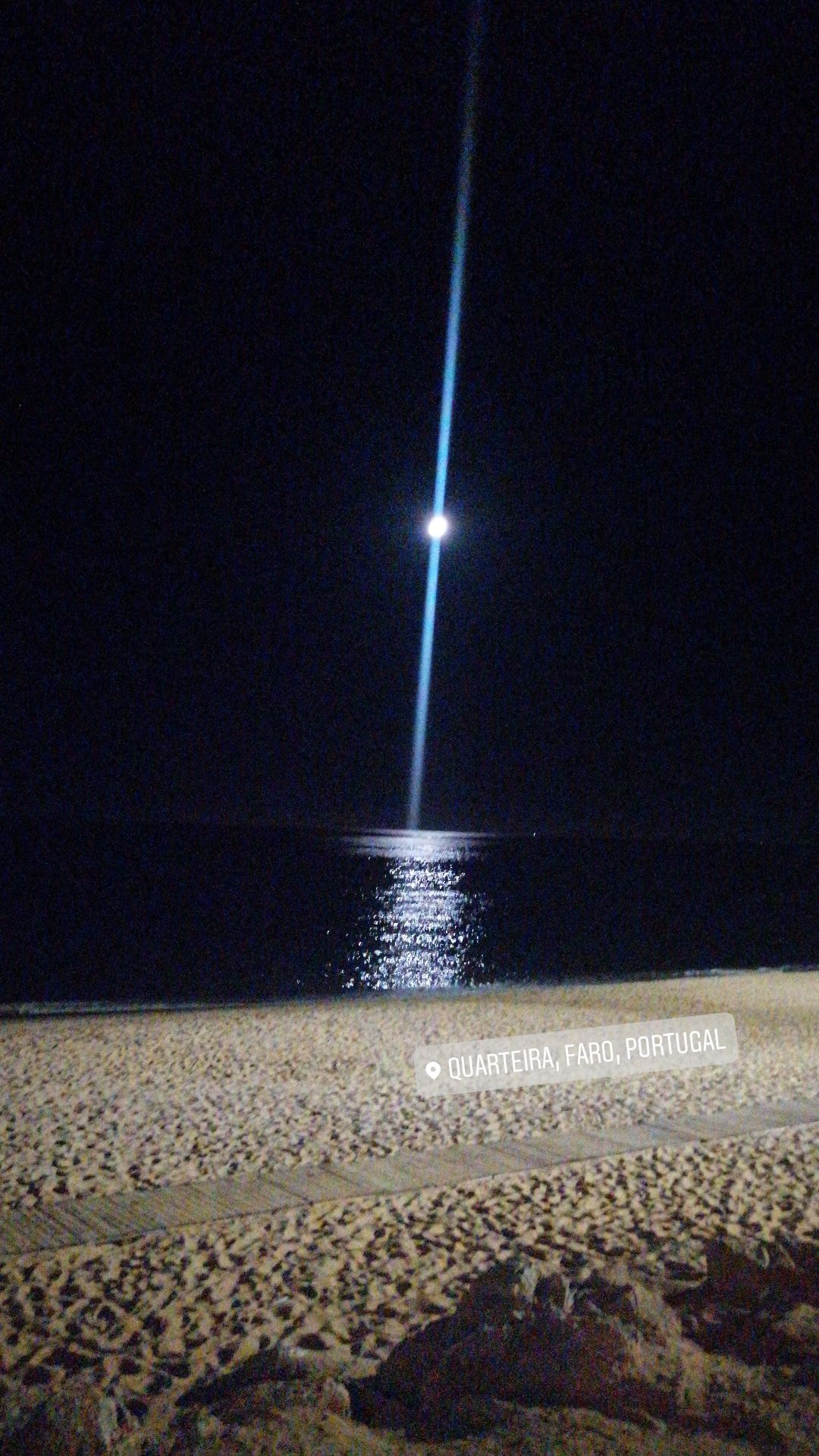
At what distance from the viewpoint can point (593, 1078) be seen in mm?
9445

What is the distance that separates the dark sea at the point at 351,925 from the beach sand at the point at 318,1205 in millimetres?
9517

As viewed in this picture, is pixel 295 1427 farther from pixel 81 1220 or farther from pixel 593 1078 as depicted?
pixel 593 1078

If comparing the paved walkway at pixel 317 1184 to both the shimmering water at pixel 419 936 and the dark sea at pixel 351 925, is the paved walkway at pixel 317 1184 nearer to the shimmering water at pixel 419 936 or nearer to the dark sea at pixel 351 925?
the dark sea at pixel 351 925

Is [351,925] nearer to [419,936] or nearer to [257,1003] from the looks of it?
[419,936]

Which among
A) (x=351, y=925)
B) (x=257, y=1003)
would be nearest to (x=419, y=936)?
(x=351, y=925)

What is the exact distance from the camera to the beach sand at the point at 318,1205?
4293mm

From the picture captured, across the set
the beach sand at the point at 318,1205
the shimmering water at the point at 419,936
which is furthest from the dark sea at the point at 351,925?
the beach sand at the point at 318,1205

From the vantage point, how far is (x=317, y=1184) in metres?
6.18

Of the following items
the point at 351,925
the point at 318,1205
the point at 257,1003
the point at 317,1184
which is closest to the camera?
the point at 318,1205

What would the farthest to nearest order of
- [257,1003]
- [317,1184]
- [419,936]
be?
1. [419,936]
2. [257,1003]
3. [317,1184]

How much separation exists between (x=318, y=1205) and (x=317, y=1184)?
1.18 ft

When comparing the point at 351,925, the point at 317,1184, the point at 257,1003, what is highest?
the point at 317,1184

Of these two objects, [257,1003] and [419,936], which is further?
[419,936]

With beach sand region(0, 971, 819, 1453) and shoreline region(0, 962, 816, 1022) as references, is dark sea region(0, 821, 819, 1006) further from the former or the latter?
beach sand region(0, 971, 819, 1453)
